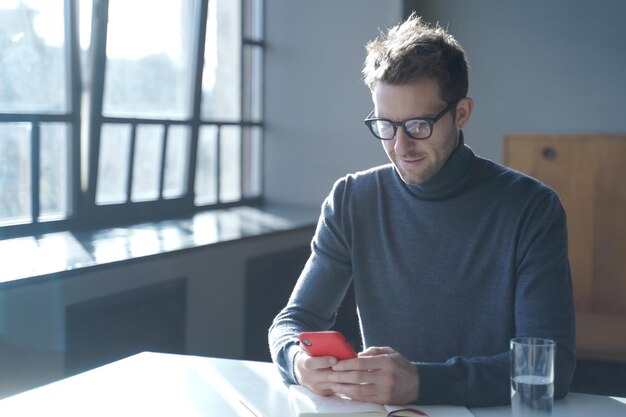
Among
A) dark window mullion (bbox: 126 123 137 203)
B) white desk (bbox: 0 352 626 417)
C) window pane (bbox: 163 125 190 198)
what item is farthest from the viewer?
window pane (bbox: 163 125 190 198)

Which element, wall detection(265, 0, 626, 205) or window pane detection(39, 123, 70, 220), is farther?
wall detection(265, 0, 626, 205)

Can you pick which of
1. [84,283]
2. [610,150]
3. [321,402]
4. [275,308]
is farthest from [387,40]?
[610,150]

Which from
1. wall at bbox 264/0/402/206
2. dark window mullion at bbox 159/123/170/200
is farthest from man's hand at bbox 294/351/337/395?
wall at bbox 264/0/402/206

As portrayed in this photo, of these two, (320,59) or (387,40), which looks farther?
(320,59)

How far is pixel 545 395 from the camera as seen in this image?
4.37 ft

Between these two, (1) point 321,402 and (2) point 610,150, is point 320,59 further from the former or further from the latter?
(1) point 321,402

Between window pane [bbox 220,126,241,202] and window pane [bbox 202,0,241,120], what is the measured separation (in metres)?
0.10

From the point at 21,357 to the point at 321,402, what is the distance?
1.48 meters

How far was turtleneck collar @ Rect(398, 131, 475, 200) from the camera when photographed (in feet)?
6.15

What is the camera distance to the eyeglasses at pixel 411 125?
A: 1767 millimetres

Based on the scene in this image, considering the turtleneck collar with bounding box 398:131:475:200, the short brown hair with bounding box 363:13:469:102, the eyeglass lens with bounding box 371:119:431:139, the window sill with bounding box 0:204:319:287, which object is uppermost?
the short brown hair with bounding box 363:13:469:102

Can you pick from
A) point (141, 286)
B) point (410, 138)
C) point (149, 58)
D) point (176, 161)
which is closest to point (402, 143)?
point (410, 138)

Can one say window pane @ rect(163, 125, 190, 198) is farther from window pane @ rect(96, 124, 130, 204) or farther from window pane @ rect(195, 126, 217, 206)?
window pane @ rect(96, 124, 130, 204)

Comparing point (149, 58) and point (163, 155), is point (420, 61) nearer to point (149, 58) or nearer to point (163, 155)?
point (149, 58)
